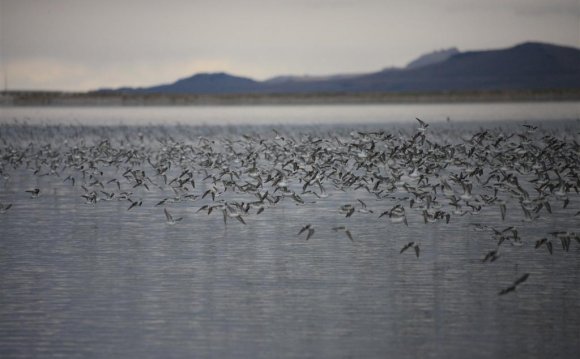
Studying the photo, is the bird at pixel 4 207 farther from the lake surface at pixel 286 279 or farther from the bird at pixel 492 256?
the bird at pixel 492 256

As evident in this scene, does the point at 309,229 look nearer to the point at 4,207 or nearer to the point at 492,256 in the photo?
the point at 492,256

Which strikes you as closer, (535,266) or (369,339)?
(369,339)

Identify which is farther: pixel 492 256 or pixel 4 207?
pixel 4 207

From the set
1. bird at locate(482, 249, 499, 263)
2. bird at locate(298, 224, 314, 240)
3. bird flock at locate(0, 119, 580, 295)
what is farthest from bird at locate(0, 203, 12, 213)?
bird at locate(482, 249, 499, 263)

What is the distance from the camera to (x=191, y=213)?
2027cm

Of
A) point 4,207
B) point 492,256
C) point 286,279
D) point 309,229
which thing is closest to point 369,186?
point 309,229

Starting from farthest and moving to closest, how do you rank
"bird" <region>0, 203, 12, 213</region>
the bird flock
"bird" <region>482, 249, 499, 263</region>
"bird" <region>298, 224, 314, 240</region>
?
"bird" <region>0, 203, 12, 213</region>, the bird flock, "bird" <region>298, 224, 314, 240</region>, "bird" <region>482, 249, 499, 263</region>

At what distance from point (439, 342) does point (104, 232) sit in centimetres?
909

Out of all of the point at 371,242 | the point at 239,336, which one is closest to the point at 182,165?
the point at 371,242

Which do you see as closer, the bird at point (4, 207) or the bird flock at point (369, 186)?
the bird flock at point (369, 186)

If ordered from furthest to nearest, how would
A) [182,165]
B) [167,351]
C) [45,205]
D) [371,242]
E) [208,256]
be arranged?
[182,165] < [45,205] < [371,242] < [208,256] < [167,351]

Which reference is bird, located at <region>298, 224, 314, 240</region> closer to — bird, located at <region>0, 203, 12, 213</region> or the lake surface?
the lake surface

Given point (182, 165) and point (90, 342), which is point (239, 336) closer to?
point (90, 342)

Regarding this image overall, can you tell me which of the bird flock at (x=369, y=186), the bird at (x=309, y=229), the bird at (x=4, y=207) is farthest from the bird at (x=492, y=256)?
the bird at (x=4, y=207)
